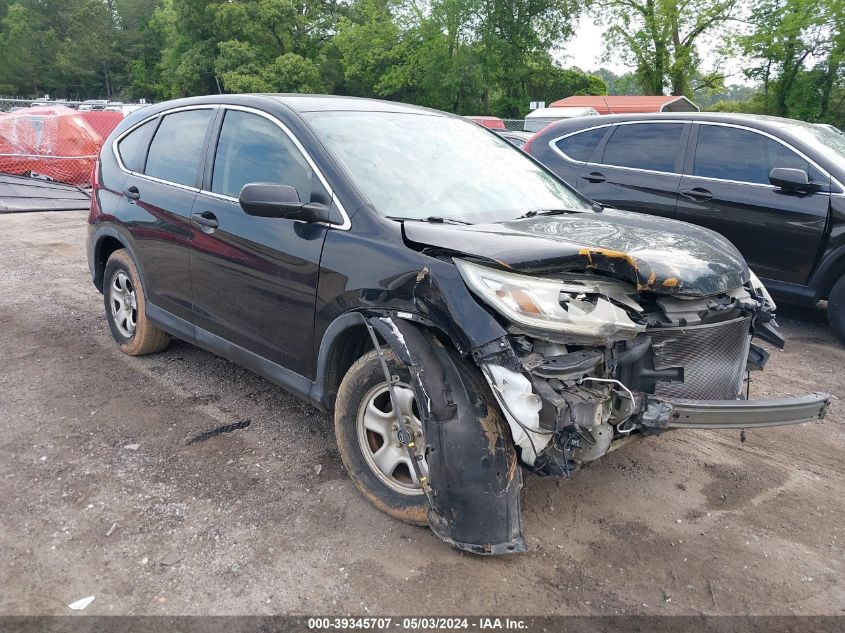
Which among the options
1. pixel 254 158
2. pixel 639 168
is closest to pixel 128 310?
pixel 254 158

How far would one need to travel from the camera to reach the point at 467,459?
2604mm

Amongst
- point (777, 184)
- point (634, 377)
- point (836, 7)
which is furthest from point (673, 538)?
point (836, 7)

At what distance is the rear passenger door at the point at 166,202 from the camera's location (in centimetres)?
414

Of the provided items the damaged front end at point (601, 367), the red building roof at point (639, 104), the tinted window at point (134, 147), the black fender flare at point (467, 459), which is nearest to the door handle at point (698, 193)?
the damaged front end at point (601, 367)

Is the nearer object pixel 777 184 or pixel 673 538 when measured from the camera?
pixel 673 538

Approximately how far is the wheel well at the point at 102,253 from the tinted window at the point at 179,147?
693 mm

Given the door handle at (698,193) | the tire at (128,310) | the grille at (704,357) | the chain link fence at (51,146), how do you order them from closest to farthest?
the grille at (704,357), the tire at (128,310), the door handle at (698,193), the chain link fence at (51,146)

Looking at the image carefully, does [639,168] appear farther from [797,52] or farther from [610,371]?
[797,52]

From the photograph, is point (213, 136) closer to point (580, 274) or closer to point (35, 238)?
point (580, 274)

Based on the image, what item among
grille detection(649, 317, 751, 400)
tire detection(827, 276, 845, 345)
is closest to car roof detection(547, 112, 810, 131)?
tire detection(827, 276, 845, 345)

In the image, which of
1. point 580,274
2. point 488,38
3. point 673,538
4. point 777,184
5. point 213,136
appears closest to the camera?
point 580,274

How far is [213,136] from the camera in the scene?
4066mm

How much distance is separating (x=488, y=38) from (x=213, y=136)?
47.1 m

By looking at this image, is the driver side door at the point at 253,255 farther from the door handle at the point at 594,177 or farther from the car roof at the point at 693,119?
the car roof at the point at 693,119
